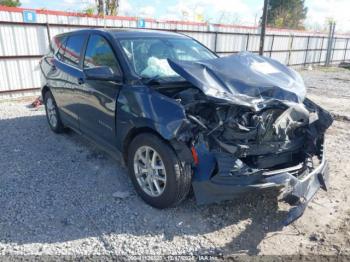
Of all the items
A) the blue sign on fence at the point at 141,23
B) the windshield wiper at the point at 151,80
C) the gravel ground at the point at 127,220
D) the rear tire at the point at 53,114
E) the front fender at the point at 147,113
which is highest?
the blue sign on fence at the point at 141,23

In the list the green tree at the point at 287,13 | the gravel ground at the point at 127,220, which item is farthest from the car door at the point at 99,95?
the green tree at the point at 287,13

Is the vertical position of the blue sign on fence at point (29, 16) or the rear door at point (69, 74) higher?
the blue sign on fence at point (29, 16)

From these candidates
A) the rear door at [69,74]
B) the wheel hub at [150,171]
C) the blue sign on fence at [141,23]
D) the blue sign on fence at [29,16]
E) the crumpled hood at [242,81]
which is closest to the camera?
the crumpled hood at [242,81]

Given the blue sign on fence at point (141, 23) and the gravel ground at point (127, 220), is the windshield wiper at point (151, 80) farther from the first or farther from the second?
the blue sign on fence at point (141, 23)

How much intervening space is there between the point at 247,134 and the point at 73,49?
3064 mm

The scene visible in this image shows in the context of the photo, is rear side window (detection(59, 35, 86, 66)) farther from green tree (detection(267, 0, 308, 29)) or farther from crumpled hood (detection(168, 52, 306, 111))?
green tree (detection(267, 0, 308, 29))

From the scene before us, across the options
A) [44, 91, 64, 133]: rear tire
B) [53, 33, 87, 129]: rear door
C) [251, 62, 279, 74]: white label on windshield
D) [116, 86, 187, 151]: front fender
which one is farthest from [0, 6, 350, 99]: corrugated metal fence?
[251, 62, 279, 74]: white label on windshield

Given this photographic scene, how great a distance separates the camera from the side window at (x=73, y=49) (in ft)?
14.6

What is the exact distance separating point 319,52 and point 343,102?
48.5 ft

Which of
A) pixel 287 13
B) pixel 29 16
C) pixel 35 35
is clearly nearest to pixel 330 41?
pixel 287 13

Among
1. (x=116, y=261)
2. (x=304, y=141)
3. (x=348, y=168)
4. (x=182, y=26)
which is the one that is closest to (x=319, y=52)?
(x=182, y=26)

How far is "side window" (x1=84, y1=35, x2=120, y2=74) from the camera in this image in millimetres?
3688

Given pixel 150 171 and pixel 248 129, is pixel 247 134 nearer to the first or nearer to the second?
pixel 248 129

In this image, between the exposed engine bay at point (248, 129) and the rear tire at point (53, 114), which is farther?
the rear tire at point (53, 114)
